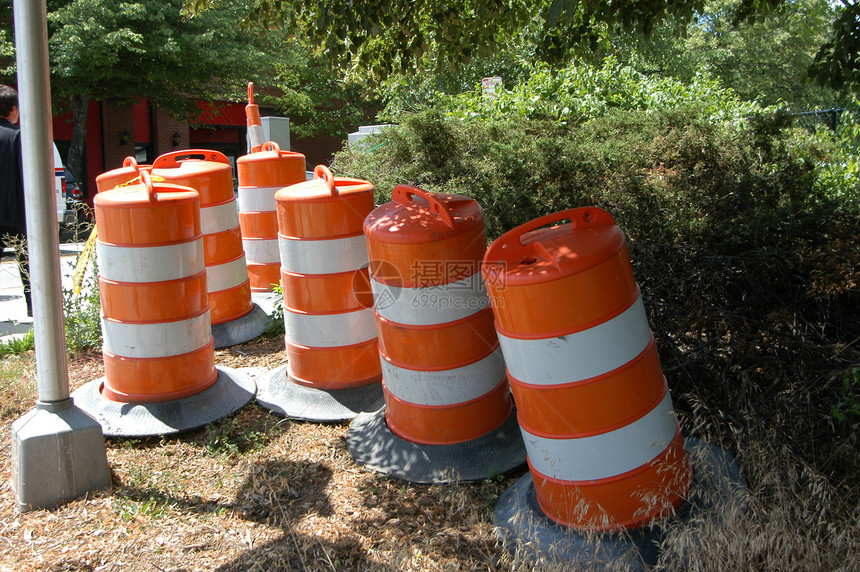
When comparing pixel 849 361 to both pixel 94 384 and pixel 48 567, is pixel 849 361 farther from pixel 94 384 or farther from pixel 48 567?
pixel 94 384

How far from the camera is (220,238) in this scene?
241 inches

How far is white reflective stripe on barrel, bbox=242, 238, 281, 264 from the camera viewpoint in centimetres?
693

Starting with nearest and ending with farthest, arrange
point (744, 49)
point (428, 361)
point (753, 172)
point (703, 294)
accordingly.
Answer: point (428, 361) → point (703, 294) → point (753, 172) → point (744, 49)

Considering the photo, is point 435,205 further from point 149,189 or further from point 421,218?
point 149,189

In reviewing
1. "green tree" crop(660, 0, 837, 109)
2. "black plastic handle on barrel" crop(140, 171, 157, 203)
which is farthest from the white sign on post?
"green tree" crop(660, 0, 837, 109)

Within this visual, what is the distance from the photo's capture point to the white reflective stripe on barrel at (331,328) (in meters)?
4.72

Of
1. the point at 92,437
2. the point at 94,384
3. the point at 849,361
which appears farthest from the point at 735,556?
the point at 94,384

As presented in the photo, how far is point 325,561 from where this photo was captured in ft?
9.91

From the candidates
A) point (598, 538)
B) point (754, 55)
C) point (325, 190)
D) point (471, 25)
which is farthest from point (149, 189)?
point (754, 55)

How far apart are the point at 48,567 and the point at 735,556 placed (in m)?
2.93

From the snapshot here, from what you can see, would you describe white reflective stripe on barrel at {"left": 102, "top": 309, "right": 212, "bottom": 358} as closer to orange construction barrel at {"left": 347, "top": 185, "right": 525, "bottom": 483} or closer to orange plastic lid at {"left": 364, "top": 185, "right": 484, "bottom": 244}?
orange construction barrel at {"left": 347, "top": 185, "right": 525, "bottom": 483}

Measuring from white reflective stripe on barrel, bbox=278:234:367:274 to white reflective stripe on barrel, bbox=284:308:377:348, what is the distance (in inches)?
12.9

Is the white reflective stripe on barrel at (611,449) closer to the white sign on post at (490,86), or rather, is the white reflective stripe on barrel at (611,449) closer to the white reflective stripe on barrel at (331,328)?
the white reflective stripe on barrel at (331,328)

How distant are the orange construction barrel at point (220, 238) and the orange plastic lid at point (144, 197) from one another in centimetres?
140
